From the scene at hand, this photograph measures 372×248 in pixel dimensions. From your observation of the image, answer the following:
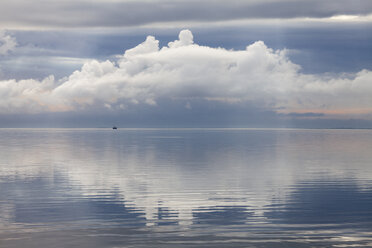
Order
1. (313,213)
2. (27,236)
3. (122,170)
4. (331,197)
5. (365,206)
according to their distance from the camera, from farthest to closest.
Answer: (122,170) → (331,197) → (365,206) → (313,213) → (27,236)

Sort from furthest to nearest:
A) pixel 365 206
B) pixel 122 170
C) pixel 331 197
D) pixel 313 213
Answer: pixel 122 170 < pixel 331 197 < pixel 365 206 < pixel 313 213

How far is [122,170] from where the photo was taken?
2655 inches

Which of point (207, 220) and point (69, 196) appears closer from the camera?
point (207, 220)

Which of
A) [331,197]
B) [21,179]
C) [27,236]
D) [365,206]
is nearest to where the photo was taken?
[27,236]

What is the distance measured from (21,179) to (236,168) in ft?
93.0

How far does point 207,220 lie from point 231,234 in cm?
391

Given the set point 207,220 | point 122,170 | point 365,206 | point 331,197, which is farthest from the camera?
point 122,170

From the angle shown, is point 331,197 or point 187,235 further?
point 331,197

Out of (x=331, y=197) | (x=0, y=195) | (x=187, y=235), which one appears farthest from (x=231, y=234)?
(x=0, y=195)

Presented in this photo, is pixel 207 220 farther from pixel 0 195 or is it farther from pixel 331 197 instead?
pixel 0 195

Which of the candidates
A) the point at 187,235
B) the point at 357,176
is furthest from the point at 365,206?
the point at 357,176

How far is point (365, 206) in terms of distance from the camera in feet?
127

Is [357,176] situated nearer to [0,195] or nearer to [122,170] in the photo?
[122,170]

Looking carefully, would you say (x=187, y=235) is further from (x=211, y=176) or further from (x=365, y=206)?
(x=211, y=176)
